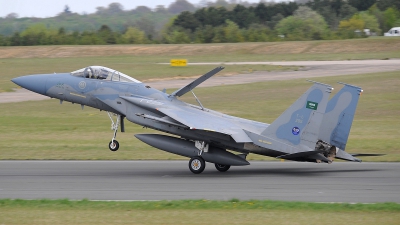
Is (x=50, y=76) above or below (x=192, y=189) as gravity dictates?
above

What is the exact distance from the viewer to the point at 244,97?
41406mm

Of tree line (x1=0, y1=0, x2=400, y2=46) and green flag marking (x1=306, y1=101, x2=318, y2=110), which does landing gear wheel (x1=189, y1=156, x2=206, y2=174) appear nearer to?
green flag marking (x1=306, y1=101, x2=318, y2=110)

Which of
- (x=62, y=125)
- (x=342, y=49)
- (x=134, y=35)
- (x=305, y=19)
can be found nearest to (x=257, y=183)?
(x=62, y=125)

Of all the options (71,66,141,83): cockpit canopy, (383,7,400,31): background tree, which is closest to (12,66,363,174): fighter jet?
(71,66,141,83): cockpit canopy

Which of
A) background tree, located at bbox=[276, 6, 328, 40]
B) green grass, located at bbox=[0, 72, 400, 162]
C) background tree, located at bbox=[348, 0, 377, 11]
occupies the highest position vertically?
background tree, located at bbox=[348, 0, 377, 11]

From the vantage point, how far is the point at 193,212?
40.1 feet

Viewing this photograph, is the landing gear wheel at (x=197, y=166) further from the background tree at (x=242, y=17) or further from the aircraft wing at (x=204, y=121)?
the background tree at (x=242, y=17)

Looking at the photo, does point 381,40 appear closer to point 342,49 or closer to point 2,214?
point 342,49

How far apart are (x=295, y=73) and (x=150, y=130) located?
24.2 m

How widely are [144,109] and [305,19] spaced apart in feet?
328

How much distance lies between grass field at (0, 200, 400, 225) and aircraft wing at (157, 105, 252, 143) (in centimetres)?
469

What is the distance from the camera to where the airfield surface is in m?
44.0

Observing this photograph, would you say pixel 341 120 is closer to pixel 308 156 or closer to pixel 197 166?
pixel 308 156

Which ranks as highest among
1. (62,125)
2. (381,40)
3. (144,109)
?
(381,40)
